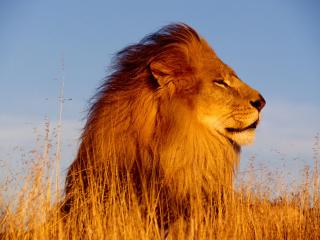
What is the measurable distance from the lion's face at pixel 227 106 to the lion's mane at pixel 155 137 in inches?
3.0

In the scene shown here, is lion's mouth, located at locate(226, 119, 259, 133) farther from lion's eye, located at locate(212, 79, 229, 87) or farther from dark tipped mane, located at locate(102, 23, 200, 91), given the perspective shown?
dark tipped mane, located at locate(102, 23, 200, 91)

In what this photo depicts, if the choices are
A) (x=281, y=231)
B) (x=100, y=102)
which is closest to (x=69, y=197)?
(x=100, y=102)

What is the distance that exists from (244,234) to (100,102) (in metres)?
1.60

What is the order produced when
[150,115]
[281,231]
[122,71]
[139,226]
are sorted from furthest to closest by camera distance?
[281,231] → [122,71] → [150,115] → [139,226]

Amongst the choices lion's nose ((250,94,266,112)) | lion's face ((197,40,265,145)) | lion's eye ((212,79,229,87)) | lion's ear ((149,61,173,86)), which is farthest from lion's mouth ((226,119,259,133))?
lion's ear ((149,61,173,86))

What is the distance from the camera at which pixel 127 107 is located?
15.8 ft

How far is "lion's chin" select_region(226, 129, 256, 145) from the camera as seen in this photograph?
4930mm

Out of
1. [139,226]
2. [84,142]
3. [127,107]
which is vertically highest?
[127,107]

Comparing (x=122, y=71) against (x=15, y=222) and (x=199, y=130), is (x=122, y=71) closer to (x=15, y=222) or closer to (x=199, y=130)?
(x=199, y=130)

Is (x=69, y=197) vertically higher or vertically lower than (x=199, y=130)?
lower

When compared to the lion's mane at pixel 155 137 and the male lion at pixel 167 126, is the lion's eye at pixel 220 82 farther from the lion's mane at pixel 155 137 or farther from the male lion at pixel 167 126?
the lion's mane at pixel 155 137

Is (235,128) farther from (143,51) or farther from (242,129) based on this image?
(143,51)

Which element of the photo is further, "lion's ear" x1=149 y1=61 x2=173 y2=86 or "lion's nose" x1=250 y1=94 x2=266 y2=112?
"lion's nose" x1=250 y1=94 x2=266 y2=112

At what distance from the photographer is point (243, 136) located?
194 inches
